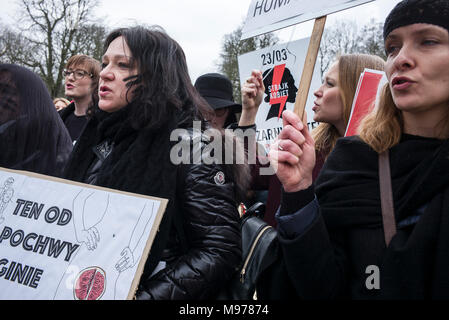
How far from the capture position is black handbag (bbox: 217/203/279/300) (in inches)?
58.8

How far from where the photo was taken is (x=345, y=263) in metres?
1.44

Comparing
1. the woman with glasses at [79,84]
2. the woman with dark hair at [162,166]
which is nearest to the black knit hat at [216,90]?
the woman with glasses at [79,84]

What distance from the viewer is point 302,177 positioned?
1342 mm

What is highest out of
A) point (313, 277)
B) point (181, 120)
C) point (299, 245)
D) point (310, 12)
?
point (310, 12)

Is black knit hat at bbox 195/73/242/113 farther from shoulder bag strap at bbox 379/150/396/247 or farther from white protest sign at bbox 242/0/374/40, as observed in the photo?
shoulder bag strap at bbox 379/150/396/247

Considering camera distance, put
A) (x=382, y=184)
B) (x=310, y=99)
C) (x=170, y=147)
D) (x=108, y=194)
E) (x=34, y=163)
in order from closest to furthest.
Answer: (x=382, y=184) < (x=108, y=194) < (x=170, y=147) < (x=34, y=163) < (x=310, y=99)

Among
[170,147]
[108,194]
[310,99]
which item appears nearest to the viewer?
[108,194]

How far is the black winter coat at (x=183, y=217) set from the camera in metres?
1.53

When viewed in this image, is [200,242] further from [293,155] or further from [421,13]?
[421,13]

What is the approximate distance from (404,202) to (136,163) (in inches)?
43.7

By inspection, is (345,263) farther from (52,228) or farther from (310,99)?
(310,99)

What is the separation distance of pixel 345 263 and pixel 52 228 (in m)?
1.16
